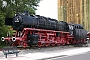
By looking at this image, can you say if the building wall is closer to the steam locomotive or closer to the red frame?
the red frame

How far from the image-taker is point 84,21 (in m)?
71.4

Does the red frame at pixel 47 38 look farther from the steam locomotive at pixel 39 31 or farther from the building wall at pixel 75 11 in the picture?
the building wall at pixel 75 11

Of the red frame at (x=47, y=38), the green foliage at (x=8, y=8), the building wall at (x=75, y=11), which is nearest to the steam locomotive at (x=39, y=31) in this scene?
the red frame at (x=47, y=38)

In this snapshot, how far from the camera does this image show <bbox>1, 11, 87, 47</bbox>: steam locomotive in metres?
25.8

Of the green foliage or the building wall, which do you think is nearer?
the green foliage

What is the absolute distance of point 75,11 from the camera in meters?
73.7

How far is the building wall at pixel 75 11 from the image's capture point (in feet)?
233

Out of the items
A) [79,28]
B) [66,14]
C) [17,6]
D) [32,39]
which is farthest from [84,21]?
[32,39]

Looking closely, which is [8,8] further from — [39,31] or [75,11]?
[75,11]

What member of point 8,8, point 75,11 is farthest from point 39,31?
point 75,11

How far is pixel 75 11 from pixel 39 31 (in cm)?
4700

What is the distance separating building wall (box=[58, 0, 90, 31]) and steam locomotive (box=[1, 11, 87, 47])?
34739 millimetres

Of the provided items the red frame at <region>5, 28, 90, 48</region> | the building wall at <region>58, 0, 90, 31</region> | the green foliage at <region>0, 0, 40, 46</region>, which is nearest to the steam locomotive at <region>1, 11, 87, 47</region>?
the red frame at <region>5, 28, 90, 48</region>

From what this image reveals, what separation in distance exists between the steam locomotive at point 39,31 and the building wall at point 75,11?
114 feet
